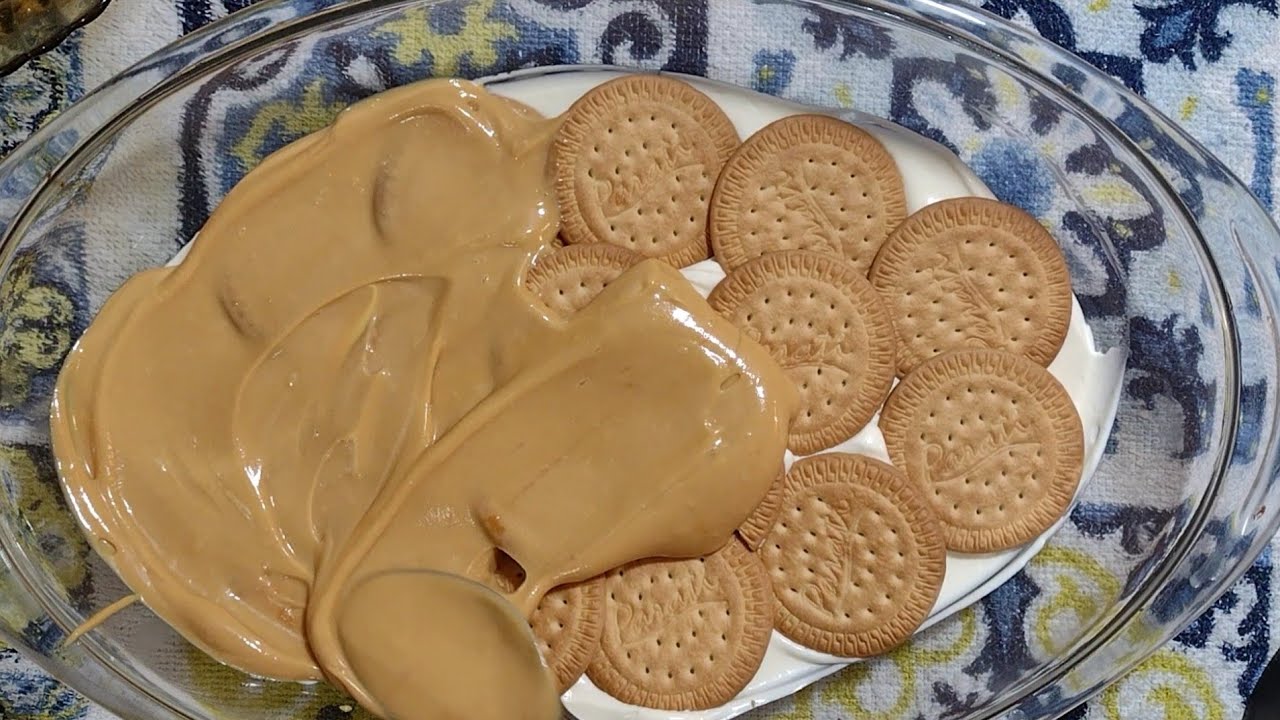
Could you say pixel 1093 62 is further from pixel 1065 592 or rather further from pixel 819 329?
pixel 1065 592

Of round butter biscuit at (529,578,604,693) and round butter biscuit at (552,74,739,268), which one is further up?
round butter biscuit at (552,74,739,268)

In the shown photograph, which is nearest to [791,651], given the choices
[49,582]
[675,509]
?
[675,509]

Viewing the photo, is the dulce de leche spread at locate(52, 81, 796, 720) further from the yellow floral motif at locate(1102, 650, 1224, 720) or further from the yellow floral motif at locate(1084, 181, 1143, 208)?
Answer: the yellow floral motif at locate(1102, 650, 1224, 720)

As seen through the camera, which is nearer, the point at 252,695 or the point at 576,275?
the point at 576,275

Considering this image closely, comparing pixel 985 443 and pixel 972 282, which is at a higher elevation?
pixel 972 282

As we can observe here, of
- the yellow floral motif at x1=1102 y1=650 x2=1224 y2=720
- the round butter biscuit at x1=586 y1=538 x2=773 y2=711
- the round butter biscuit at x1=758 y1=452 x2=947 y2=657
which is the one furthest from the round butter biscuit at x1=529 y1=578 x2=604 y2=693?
the yellow floral motif at x1=1102 y1=650 x2=1224 y2=720

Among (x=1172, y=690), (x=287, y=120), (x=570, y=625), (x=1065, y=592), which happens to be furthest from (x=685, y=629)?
(x=287, y=120)

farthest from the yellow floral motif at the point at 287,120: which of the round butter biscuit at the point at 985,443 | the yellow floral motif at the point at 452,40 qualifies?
the round butter biscuit at the point at 985,443
